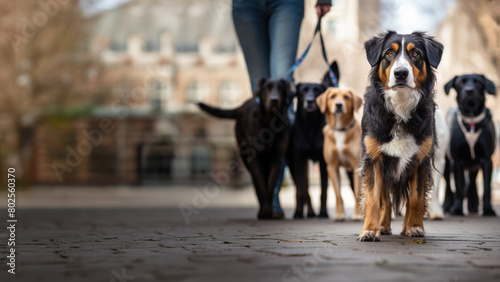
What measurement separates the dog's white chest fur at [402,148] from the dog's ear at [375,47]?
1.95ft

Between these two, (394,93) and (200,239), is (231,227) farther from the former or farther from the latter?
(394,93)

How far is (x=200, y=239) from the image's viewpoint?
5.43 m

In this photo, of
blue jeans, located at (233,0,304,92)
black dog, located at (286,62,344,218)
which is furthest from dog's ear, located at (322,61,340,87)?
blue jeans, located at (233,0,304,92)

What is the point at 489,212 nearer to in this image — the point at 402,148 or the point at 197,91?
the point at 402,148

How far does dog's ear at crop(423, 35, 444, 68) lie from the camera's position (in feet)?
18.1

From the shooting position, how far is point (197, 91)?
1941 inches

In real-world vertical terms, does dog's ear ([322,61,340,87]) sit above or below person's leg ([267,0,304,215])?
below

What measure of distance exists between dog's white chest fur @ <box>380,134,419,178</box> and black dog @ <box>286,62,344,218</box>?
2.72 m

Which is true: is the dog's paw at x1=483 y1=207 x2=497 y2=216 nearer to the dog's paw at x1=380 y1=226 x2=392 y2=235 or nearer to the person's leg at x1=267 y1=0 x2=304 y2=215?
the person's leg at x1=267 y1=0 x2=304 y2=215

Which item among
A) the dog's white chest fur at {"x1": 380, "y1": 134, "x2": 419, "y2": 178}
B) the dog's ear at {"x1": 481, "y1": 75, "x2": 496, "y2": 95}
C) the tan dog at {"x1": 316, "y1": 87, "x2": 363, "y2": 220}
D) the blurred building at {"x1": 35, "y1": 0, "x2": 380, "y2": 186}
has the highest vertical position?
the blurred building at {"x1": 35, "y1": 0, "x2": 380, "y2": 186}

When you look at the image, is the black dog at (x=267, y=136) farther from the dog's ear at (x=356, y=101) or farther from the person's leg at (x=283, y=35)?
the dog's ear at (x=356, y=101)

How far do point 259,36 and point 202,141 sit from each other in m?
38.1

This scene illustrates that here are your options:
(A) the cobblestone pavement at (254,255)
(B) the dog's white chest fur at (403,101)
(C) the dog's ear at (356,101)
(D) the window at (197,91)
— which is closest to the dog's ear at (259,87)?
(C) the dog's ear at (356,101)

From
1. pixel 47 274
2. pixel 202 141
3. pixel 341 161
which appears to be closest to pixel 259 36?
pixel 341 161
